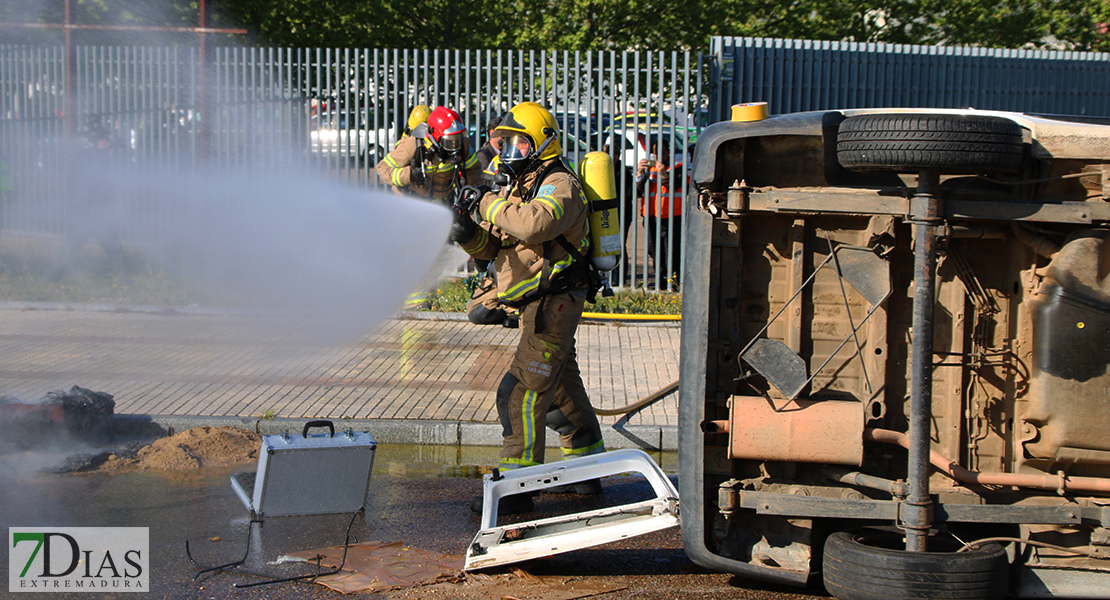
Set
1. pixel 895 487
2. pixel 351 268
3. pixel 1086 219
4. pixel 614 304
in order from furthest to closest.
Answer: pixel 614 304, pixel 351 268, pixel 895 487, pixel 1086 219

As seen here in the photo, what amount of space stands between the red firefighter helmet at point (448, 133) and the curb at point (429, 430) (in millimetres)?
2229

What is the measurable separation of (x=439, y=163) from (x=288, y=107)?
5.26 metres

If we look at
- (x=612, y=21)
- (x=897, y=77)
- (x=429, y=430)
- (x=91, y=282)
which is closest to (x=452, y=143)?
(x=429, y=430)

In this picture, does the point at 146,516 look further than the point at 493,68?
No

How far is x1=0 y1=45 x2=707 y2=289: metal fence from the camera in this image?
1158 cm

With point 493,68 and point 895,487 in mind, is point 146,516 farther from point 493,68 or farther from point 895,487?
point 493,68

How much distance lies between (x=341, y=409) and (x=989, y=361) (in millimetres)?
4195

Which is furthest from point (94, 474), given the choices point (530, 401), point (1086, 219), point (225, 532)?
point (1086, 219)

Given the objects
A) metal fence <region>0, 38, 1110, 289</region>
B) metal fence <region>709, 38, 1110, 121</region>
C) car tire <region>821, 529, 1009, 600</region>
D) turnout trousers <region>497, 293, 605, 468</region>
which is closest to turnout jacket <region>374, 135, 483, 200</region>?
turnout trousers <region>497, 293, 605, 468</region>

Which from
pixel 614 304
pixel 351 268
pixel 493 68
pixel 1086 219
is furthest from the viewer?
pixel 493 68

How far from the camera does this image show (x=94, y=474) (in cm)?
535

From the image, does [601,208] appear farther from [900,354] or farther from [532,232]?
[900,354]

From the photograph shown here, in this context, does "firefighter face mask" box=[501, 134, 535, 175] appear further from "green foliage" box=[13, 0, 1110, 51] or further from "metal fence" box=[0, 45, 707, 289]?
"green foliage" box=[13, 0, 1110, 51]

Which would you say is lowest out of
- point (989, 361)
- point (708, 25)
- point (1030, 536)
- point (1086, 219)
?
point (1030, 536)
